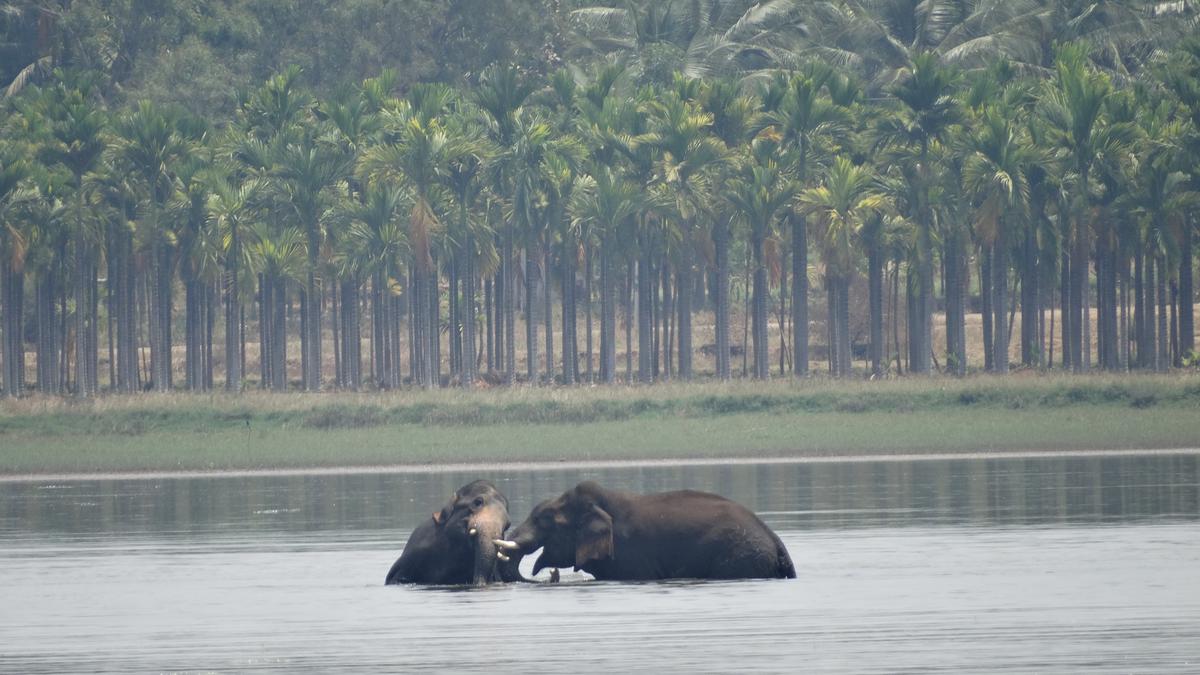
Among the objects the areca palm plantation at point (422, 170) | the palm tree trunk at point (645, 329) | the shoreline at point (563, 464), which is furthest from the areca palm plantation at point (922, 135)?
the shoreline at point (563, 464)

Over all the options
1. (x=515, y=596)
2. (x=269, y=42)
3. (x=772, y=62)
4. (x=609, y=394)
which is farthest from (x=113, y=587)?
(x=269, y=42)

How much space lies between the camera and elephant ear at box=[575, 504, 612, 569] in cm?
2331

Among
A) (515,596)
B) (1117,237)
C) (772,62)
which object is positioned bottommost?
(515,596)

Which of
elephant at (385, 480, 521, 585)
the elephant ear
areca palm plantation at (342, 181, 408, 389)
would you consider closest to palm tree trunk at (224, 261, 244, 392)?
areca palm plantation at (342, 181, 408, 389)

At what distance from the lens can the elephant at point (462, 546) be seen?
23422 mm

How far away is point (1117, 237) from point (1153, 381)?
12.7 m

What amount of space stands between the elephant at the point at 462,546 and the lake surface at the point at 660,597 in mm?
374

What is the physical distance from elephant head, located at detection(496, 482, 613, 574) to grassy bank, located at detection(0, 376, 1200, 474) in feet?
89.7

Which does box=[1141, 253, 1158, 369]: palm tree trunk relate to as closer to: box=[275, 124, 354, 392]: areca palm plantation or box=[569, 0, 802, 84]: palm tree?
box=[275, 124, 354, 392]: areca palm plantation

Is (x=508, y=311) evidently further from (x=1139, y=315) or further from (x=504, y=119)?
(x=1139, y=315)

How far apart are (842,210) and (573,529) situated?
49258mm

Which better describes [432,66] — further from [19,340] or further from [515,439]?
[515,439]

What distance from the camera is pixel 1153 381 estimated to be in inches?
2381

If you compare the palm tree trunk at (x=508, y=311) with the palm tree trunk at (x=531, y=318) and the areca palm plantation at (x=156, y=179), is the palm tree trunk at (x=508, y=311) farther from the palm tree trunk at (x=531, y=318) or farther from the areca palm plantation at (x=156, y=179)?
the areca palm plantation at (x=156, y=179)
